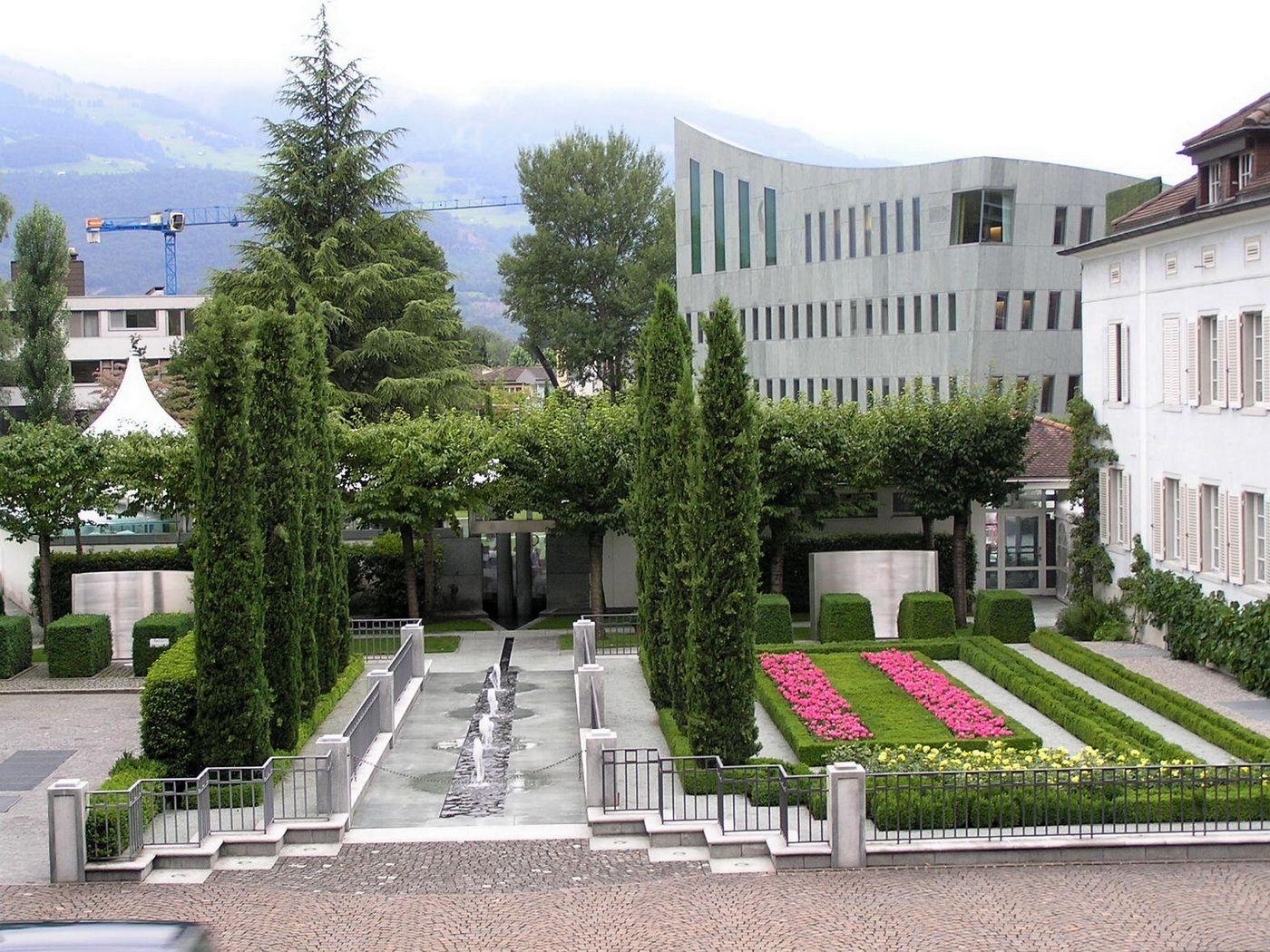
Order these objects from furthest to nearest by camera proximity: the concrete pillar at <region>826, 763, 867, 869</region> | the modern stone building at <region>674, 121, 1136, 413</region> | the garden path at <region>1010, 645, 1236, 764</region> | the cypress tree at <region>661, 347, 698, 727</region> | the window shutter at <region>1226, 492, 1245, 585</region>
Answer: the modern stone building at <region>674, 121, 1136, 413</region>, the window shutter at <region>1226, 492, 1245, 585</region>, the cypress tree at <region>661, 347, 698, 727</region>, the garden path at <region>1010, 645, 1236, 764</region>, the concrete pillar at <region>826, 763, 867, 869</region>

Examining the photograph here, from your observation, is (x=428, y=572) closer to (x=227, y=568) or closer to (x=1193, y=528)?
(x=227, y=568)

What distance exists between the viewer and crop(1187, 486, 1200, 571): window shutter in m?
30.3

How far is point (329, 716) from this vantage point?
1073 inches

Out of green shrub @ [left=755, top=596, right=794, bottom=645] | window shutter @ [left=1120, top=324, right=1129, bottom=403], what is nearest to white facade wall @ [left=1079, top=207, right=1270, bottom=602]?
window shutter @ [left=1120, top=324, right=1129, bottom=403]

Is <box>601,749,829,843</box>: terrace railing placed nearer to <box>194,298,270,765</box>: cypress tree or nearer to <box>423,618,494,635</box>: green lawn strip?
<box>194,298,270,765</box>: cypress tree

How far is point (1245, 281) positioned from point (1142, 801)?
1325 centimetres

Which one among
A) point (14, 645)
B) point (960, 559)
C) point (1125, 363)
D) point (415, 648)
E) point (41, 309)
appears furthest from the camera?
point (41, 309)

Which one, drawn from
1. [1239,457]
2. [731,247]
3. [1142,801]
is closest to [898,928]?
[1142,801]

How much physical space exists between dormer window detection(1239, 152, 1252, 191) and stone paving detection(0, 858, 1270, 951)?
1617cm

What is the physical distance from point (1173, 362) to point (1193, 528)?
11.4ft

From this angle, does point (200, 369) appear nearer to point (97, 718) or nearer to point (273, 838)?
point (273, 838)

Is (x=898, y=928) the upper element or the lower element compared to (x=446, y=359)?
lower

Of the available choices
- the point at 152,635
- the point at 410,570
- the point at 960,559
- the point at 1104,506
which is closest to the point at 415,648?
the point at 152,635

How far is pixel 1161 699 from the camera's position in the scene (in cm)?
2573
